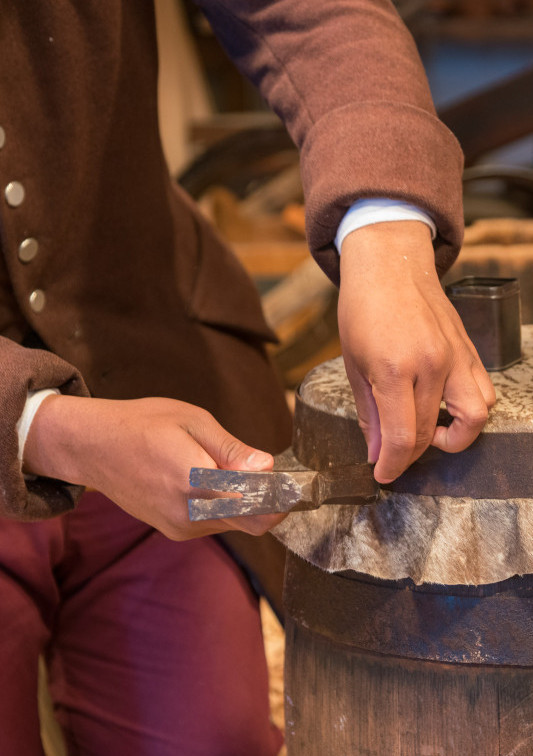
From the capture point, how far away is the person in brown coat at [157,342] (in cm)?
57

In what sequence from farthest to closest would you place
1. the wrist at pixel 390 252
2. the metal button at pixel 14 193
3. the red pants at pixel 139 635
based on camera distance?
the red pants at pixel 139 635
the metal button at pixel 14 193
the wrist at pixel 390 252

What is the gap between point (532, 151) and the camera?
4664 millimetres

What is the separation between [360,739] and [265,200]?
2252 millimetres

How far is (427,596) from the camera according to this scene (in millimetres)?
590

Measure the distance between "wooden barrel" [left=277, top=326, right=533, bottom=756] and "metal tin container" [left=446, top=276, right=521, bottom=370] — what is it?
0.03 metres

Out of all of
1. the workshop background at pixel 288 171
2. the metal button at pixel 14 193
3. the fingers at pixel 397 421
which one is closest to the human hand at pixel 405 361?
the fingers at pixel 397 421

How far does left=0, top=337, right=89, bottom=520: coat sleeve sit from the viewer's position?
0.60 m

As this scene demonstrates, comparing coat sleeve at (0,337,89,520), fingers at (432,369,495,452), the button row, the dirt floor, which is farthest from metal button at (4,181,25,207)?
the dirt floor

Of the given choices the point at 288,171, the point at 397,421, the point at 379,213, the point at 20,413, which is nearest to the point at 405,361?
the point at 397,421

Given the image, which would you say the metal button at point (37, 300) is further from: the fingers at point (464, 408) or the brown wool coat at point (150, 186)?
the fingers at point (464, 408)

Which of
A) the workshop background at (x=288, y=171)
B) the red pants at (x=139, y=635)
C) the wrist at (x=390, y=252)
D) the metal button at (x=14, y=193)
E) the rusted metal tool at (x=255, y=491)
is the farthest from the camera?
the workshop background at (x=288, y=171)

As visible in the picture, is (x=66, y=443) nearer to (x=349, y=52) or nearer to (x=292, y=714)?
(x=292, y=714)

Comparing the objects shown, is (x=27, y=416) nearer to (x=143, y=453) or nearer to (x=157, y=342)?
(x=143, y=453)

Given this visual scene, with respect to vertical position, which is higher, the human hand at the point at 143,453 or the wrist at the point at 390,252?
the wrist at the point at 390,252
